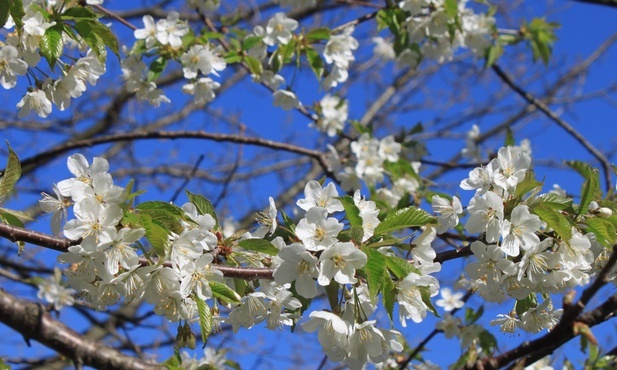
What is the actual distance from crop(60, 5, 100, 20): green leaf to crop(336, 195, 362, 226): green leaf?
104 centimetres

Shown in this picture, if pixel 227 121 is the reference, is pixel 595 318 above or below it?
above

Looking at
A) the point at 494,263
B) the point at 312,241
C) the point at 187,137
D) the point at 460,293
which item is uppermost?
the point at 312,241

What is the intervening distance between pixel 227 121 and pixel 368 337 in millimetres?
6184

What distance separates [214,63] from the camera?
115 inches

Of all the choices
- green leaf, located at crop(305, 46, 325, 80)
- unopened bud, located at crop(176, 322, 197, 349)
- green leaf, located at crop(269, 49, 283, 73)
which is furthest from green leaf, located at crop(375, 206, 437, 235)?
green leaf, located at crop(269, 49, 283, 73)

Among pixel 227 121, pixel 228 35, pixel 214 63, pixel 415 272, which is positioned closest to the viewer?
pixel 415 272

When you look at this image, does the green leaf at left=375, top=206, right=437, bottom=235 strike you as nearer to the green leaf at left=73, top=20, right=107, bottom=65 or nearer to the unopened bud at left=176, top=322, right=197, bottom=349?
the unopened bud at left=176, top=322, right=197, bottom=349

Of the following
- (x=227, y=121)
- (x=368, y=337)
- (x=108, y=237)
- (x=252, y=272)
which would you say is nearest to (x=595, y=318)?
(x=368, y=337)

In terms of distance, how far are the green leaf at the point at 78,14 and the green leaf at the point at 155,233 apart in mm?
858

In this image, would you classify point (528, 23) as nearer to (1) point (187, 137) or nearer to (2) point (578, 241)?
(1) point (187, 137)

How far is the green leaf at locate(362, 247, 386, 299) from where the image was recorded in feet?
4.48

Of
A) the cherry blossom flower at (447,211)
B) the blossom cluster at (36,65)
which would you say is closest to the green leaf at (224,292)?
the cherry blossom flower at (447,211)

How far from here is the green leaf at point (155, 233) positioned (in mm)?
1350

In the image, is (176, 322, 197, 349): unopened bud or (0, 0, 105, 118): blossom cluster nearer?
(176, 322, 197, 349): unopened bud
